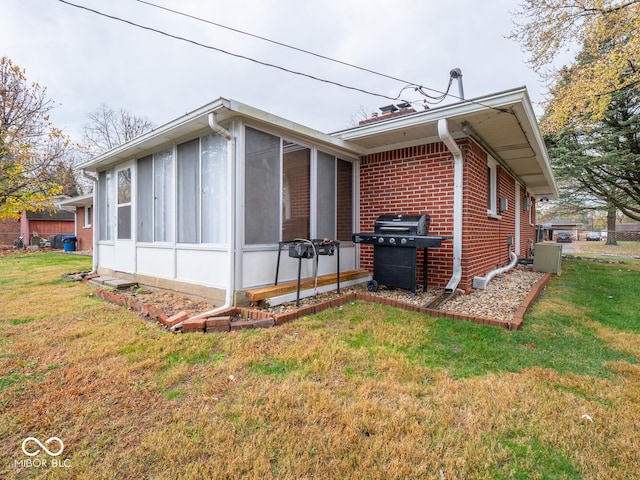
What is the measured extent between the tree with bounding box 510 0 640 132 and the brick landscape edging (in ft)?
22.7

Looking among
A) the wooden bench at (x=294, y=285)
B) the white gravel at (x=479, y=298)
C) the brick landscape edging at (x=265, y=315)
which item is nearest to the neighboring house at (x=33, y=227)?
the brick landscape edging at (x=265, y=315)

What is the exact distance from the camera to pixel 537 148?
5777mm

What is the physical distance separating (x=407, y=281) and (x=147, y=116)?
25916 mm

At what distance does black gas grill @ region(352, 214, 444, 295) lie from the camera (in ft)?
14.6

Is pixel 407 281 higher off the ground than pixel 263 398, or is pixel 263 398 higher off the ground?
pixel 407 281

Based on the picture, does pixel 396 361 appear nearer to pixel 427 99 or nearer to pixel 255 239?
pixel 255 239

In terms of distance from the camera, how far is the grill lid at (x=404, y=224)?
14.8 feet

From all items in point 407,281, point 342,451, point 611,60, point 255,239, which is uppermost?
point 611,60

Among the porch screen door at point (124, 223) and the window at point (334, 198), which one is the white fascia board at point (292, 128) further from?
the porch screen door at point (124, 223)

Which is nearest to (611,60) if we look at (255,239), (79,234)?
(255,239)

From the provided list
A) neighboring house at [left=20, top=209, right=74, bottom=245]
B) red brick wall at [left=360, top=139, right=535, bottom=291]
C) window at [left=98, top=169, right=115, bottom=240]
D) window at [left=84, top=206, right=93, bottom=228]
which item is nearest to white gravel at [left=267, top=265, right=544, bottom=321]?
red brick wall at [left=360, top=139, right=535, bottom=291]

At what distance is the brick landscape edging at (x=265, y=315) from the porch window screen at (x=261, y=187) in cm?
97

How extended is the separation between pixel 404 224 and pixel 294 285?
188 centimetres

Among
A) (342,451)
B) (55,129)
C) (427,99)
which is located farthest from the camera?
(55,129)
